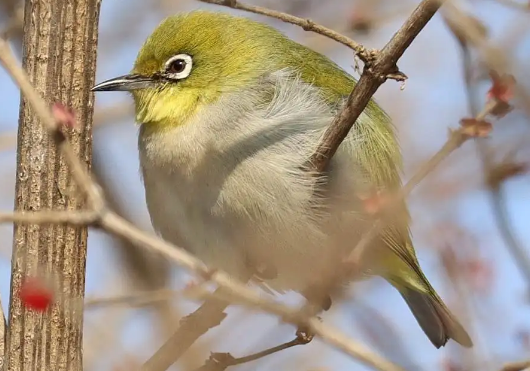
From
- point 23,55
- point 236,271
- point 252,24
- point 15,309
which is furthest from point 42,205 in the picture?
point 252,24

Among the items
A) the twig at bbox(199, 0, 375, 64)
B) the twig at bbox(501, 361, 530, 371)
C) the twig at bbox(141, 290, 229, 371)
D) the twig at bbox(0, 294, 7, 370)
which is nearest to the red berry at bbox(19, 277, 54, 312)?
the twig at bbox(141, 290, 229, 371)

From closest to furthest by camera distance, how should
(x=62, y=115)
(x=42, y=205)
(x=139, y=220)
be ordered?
(x=62, y=115)
(x=42, y=205)
(x=139, y=220)

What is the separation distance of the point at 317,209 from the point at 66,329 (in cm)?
158

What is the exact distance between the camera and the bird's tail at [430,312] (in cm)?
514

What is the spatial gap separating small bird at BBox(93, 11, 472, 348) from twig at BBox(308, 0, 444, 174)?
1.89ft

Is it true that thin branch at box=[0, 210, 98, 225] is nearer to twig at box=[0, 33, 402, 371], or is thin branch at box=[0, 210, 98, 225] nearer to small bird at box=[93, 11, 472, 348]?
twig at box=[0, 33, 402, 371]

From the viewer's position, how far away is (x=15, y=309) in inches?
127

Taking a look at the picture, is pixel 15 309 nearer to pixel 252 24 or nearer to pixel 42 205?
pixel 42 205

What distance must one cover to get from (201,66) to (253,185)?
3.22 ft

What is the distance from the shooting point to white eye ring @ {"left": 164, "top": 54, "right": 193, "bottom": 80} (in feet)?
15.5

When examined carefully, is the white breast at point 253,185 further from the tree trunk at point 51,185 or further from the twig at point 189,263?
the twig at point 189,263

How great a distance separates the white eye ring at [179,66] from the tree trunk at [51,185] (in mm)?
1351

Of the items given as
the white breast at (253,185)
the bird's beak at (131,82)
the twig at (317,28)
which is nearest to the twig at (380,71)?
the twig at (317,28)

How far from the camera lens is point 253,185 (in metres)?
4.16
